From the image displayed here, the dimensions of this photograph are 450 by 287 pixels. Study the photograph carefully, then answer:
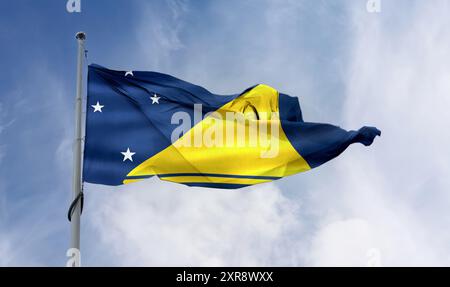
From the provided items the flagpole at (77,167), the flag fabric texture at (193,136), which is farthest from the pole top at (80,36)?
the flag fabric texture at (193,136)

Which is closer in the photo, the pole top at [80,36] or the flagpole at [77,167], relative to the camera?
the flagpole at [77,167]

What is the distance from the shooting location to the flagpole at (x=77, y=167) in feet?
43.5

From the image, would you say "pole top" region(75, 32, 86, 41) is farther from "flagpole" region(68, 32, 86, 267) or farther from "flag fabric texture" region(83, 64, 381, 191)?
"flag fabric texture" region(83, 64, 381, 191)

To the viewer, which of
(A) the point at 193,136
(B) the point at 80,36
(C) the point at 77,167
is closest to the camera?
(C) the point at 77,167

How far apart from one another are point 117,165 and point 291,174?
3.73m

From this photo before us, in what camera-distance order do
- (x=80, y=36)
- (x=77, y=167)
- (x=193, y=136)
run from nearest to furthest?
(x=77, y=167) < (x=80, y=36) < (x=193, y=136)

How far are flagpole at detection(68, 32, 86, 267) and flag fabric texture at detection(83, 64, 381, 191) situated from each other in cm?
56

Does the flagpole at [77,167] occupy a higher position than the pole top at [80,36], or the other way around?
the pole top at [80,36]

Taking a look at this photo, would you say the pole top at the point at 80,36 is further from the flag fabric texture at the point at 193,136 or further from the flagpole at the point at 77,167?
the flag fabric texture at the point at 193,136

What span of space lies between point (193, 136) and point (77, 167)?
3102 mm

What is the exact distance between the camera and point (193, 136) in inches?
639

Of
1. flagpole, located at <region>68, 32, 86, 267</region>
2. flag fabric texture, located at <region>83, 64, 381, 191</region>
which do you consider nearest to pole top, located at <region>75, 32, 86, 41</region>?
flagpole, located at <region>68, 32, 86, 267</region>

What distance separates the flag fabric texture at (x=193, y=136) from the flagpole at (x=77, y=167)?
0.56 meters
